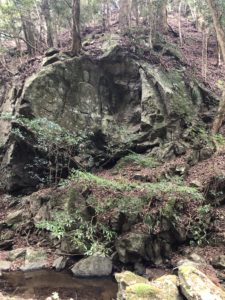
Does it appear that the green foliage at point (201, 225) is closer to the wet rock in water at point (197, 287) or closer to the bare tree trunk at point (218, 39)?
the wet rock in water at point (197, 287)

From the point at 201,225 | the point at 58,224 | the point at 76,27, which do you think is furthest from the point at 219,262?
the point at 76,27

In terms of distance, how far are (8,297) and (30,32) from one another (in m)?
16.8

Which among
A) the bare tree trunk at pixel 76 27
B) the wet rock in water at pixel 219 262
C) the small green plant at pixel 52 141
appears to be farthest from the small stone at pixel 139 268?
the bare tree trunk at pixel 76 27

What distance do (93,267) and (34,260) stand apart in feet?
6.91

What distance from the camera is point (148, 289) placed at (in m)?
7.34

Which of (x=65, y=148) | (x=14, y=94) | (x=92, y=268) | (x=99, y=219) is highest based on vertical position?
(x=14, y=94)

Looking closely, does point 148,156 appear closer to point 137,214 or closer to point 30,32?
point 137,214

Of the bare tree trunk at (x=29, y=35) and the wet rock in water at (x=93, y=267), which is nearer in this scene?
the wet rock in water at (x=93, y=267)

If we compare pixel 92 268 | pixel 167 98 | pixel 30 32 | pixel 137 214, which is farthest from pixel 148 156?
pixel 30 32

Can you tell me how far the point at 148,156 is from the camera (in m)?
15.0

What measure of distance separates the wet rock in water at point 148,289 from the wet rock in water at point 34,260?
11.6 feet

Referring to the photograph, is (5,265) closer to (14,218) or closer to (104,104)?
(14,218)

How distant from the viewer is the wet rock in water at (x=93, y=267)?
1016 centimetres

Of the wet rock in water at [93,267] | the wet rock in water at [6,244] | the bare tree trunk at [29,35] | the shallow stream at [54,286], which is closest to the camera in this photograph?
the shallow stream at [54,286]
